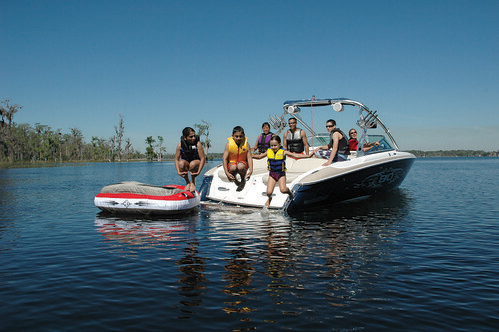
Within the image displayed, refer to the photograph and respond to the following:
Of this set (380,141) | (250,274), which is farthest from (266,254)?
(380,141)

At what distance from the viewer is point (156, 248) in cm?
641

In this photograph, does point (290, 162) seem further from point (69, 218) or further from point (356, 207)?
point (69, 218)

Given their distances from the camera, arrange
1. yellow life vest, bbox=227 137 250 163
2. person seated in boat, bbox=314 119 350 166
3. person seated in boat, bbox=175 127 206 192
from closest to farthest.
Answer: yellow life vest, bbox=227 137 250 163
person seated in boat, bbox=175 127 206 192
person seated in boat, bbox=314 119 350 166

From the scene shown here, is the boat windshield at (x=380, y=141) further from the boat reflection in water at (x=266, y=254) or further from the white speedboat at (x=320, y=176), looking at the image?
the boat reflection in water at (x=266, y=254)

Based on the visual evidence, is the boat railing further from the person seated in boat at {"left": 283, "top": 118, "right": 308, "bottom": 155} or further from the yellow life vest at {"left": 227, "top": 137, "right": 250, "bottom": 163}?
the yellow life vest at {"left": 227, "top": 137, "right": 250, "bottom": 163}

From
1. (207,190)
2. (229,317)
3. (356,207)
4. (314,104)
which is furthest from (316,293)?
(314,104)

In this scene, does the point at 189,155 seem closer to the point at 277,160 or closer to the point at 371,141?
the point at 277,160

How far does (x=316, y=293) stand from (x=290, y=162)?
7518 millimetres

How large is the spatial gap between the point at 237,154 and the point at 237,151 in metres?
0.08

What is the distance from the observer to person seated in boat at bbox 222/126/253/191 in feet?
29.0

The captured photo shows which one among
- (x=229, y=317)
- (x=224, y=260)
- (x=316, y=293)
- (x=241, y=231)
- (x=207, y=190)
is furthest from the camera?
(x=207, y=190)

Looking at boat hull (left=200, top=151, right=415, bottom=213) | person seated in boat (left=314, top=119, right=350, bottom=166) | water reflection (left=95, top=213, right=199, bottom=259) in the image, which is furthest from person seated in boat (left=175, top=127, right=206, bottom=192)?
person seated in boat (left=314, top=119, right=350, bottom=166)

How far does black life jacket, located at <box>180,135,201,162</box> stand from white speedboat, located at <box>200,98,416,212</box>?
170 centimetres

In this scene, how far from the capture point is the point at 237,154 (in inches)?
357
